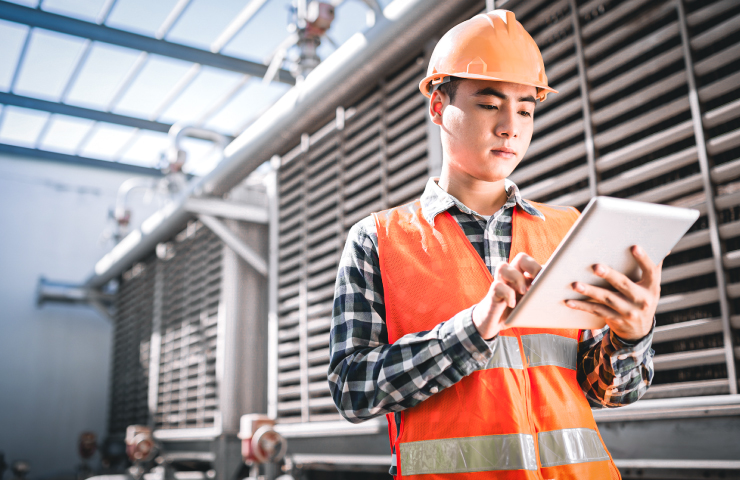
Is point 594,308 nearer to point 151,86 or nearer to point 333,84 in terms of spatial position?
point 333,84

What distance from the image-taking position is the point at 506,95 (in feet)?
4.48

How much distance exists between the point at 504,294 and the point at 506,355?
0.90 feet

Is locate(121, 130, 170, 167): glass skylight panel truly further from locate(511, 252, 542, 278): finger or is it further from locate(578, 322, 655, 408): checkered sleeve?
locate(511, 252, 542, 278): finger

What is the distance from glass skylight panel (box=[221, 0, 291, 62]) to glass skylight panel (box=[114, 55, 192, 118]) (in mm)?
915

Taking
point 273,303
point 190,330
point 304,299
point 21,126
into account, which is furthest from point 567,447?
point 21,126

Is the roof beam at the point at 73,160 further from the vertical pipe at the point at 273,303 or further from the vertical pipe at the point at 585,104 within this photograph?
the vertical pipe at the point at 585,104

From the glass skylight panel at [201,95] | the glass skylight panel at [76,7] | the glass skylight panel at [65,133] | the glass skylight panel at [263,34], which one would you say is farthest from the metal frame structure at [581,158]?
the glass skylight panel at [65,133]

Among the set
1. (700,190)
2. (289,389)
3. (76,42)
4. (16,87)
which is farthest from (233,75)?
(700,190)

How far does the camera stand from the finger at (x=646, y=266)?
1054mm

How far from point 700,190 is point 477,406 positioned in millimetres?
1864

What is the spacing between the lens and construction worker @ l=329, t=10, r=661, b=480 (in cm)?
118

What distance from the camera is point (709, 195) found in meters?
2.50

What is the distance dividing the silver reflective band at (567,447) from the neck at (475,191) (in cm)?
54

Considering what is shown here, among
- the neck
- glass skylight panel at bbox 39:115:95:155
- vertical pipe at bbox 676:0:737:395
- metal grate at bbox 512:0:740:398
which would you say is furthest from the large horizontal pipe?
glass skylight panel at bbox 39:115:95:155
